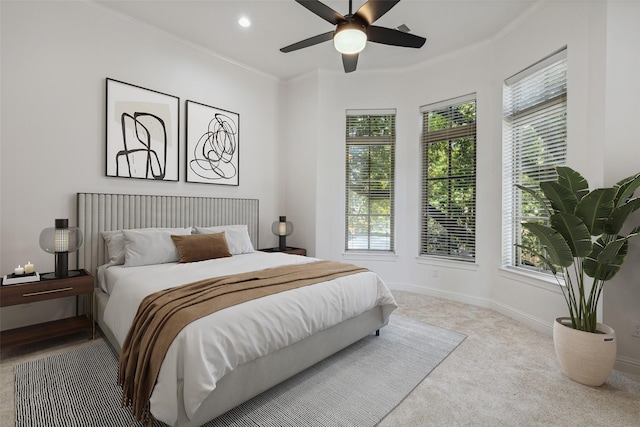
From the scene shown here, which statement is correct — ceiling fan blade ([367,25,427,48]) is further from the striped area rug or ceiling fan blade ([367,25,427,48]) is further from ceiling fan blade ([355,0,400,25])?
the striped area rug

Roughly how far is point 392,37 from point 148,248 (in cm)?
296

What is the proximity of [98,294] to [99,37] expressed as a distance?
8.60ft

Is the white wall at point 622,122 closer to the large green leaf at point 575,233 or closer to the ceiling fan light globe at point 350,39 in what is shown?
the large green leaf at point 575,233

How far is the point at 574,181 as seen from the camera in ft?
7.32

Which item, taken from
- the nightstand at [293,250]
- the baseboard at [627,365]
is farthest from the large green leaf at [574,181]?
the nightstand at [293,250]

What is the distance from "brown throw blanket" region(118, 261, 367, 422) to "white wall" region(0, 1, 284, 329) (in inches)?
72.3

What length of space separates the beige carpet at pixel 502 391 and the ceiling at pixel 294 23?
335 cm

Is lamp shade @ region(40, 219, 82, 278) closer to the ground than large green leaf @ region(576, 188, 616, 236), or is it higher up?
closer to the ground

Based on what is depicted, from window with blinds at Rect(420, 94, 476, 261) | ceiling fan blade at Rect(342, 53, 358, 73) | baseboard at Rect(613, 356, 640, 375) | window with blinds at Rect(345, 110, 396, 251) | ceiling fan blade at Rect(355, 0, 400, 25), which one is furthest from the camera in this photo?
window with blinds at Rect(345, 110, 396, 251)

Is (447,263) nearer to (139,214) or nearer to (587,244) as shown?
(587,244)

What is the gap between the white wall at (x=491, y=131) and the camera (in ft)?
8.07

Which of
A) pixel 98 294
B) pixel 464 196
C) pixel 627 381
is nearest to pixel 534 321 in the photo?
pixel 627 381

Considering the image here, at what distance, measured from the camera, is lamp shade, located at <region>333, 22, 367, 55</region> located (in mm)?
2357

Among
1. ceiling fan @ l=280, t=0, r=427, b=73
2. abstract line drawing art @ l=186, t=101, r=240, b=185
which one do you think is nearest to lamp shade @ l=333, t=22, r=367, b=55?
ceiling fan @ l=280, t=0, r=427, b=73
